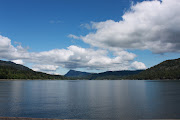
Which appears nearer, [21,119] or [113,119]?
[21,119]

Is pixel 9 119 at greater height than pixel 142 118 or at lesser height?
greater

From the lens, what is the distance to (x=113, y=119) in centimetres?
3709

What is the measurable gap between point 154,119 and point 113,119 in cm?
915

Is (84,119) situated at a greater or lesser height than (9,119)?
lesser

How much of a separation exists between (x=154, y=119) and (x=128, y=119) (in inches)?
225

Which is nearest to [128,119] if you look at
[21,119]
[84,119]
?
[84,119]

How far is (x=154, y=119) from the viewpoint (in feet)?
117

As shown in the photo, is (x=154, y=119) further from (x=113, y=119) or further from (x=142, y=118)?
(x=113, y=119)

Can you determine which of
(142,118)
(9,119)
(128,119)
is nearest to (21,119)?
(9,119)

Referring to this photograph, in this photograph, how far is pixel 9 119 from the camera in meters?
22.1

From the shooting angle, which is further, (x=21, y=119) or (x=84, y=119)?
(x=84, y=119)

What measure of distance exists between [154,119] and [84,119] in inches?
Answer: 623

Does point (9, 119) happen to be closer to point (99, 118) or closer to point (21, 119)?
point (21, 119)

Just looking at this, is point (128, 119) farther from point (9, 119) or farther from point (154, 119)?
point (9, 119)
